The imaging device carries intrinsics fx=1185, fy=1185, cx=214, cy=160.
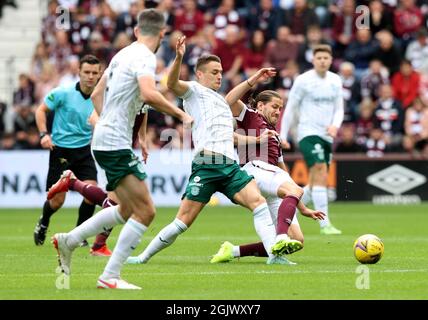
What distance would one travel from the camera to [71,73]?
1025 inches

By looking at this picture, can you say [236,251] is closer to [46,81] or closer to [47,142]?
[47,142]

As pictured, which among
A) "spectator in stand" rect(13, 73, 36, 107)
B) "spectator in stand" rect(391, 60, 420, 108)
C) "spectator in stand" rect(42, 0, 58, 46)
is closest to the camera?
"spectator in stand" rect(391, 60, 420, 108)

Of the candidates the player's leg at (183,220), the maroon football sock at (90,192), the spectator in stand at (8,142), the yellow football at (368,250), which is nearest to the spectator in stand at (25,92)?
the spectator in stand at (8,142)

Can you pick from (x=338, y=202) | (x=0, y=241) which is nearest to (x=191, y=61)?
(x=338, y=202)

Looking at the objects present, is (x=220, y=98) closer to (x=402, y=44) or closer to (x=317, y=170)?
(x=317, y=170)

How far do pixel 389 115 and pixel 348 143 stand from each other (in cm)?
129

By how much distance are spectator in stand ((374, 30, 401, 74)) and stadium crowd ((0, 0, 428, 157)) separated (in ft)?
0.07

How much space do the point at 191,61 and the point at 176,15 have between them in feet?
5.77

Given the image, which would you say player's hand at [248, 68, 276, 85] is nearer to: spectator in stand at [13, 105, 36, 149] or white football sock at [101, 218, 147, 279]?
white football sock at [101, 218, 147, 279]

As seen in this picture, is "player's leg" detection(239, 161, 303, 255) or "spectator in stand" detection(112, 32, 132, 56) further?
"spectator in stand" detection(112, 32, 132, 56)

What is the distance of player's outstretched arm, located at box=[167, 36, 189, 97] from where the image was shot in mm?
10805

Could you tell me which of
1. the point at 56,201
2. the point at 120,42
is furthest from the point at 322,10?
the point at 56,201

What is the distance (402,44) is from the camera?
1062 inches

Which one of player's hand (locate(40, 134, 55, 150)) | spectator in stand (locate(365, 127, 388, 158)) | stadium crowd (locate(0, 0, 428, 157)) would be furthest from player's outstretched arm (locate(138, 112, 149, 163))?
spectator in stand (locate(365, 127, 388, 158))
